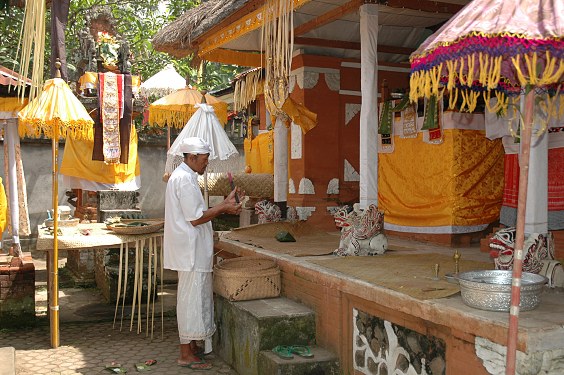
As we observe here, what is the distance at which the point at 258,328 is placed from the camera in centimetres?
482

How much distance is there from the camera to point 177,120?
10.7 metres

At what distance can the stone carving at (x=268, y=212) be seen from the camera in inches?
332

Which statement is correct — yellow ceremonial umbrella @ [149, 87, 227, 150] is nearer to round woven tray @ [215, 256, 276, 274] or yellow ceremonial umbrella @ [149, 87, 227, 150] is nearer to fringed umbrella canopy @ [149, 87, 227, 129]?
fringed umbrella canopy @ [149, 87, 227, 129]

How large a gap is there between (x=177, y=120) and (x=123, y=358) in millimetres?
5837

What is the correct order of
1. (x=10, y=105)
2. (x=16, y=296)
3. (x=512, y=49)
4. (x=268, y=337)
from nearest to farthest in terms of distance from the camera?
(x=512, y=49) < (x=268, y=337) < (x=16, y=296) < (x=10, y=105)

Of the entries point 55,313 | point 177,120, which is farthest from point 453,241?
point 177,120

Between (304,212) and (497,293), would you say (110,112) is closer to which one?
(304,212)

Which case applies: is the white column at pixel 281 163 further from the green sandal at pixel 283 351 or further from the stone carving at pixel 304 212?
the green sandal at pixel 283 351

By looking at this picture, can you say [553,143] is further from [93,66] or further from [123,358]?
[93,66]

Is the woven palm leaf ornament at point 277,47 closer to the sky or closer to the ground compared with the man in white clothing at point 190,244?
closer to the sky

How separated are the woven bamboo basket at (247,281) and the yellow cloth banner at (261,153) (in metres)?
5.18

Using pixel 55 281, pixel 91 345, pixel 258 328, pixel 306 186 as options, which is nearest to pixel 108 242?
pixel 55 281

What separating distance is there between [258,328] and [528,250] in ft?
7.04

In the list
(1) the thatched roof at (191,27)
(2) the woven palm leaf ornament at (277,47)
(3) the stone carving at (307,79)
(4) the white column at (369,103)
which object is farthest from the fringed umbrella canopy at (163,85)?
(4) the white column at (369,103)
